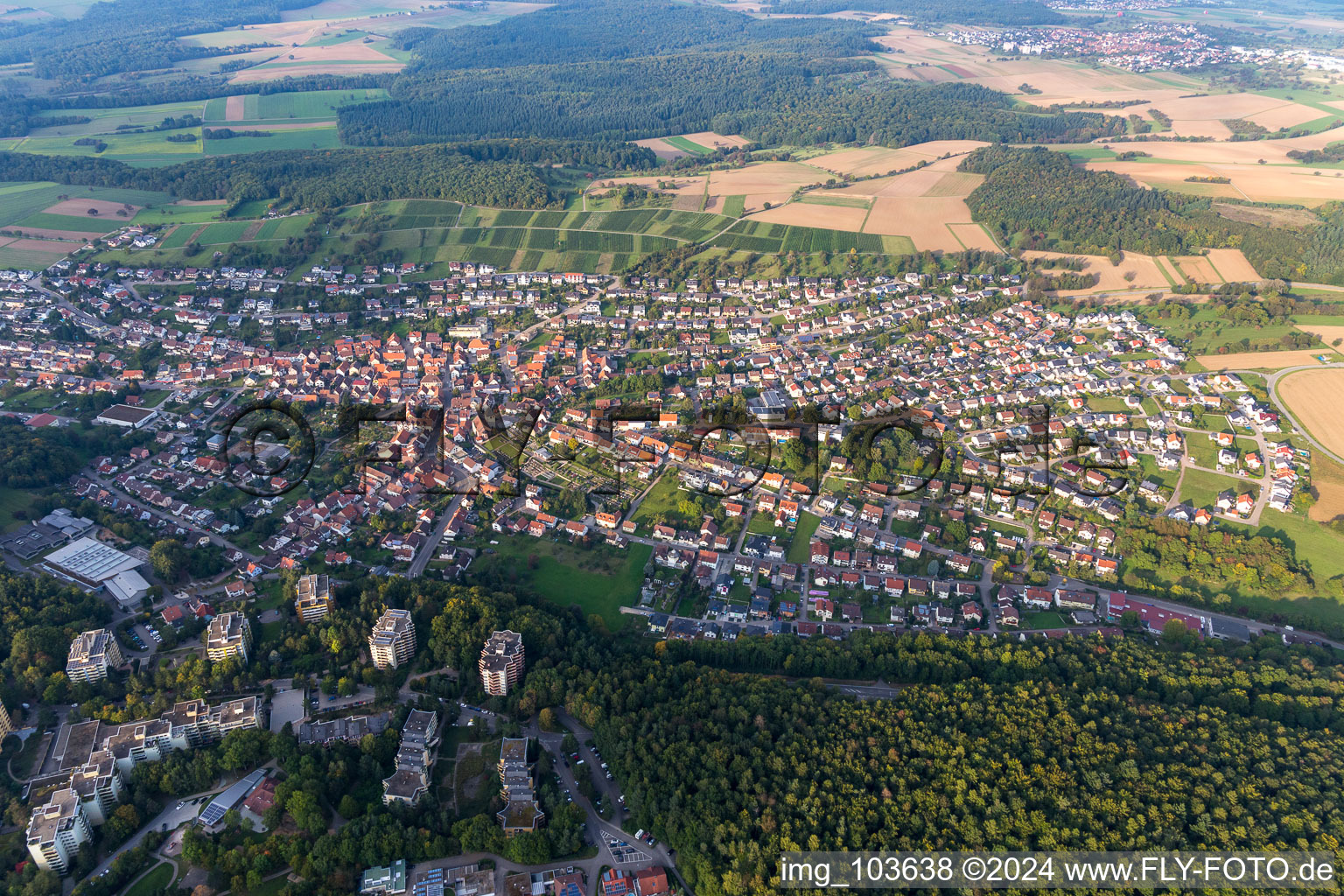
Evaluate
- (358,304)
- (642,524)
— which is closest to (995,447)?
(642,524)

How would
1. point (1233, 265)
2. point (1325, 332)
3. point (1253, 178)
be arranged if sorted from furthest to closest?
point (1253, 178) < point (1233, 265) < point (1325, 332)

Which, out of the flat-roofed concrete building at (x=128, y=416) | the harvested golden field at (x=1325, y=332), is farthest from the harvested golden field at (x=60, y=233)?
the harvested golden field at (x=1325, y=332)

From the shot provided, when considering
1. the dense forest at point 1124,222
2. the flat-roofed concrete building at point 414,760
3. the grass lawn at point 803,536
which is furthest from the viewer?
the dense forest at point 1124,222

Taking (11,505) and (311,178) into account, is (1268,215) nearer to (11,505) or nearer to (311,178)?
(311,178)

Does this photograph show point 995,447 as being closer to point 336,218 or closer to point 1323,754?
point 1323,754

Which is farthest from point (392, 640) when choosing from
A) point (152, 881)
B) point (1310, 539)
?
point (1310, 539)

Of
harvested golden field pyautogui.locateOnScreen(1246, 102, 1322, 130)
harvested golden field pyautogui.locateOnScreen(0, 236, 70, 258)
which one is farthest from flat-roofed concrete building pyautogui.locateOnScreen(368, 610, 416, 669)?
harvested golden field pyautogui.locateOnScreen(1246, 102, 1322, 130)

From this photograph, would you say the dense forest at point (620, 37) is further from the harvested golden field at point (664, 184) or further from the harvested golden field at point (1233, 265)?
the harvested golden field at point (1233, 265)

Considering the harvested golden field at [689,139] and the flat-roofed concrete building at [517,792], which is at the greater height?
the harvested golden field at [689,139]
